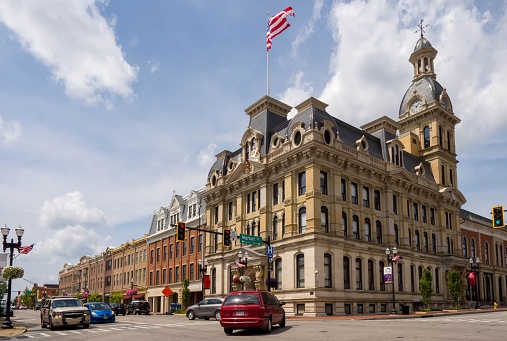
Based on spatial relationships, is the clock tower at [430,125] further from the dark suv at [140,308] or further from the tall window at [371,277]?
the dark suv at [140,308]

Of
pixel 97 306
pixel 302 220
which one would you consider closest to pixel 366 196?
pixel 302 220

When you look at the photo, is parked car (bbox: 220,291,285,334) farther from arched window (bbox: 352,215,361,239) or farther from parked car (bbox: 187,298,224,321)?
arched window (bbox: 352,215,361,239)

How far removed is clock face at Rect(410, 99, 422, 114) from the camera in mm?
62241

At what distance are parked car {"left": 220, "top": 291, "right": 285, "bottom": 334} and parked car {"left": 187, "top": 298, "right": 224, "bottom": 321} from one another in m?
14.1

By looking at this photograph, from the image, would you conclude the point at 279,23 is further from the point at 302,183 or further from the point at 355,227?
the point at 355,227

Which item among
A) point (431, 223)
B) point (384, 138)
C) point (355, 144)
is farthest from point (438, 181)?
point (355, 144)

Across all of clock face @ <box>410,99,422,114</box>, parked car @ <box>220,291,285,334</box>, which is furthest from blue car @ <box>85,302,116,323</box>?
clock face @ <box>410,99,422,114</box>

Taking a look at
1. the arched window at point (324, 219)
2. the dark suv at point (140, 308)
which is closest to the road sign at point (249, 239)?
the arched window at point (324, 219)

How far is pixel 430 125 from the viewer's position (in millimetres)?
60500

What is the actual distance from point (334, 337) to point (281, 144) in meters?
29.6

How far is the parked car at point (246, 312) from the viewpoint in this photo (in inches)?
769

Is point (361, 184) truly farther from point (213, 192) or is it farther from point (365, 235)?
point (213, 192)

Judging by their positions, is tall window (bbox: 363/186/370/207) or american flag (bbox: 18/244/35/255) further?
tall window (bbox: 363/186/370/207)

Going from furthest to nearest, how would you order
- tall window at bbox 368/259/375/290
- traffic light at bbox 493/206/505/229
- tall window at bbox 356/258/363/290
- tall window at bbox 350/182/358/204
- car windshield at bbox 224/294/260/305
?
tall window at bbox 350/182/358/204 → tall window at bbox 368/259/375/290 → tall window at bbox 356/258/363/290 → traffic light at bbox 493/206/505/229 → car windshield at bbox 224/294/260/305
